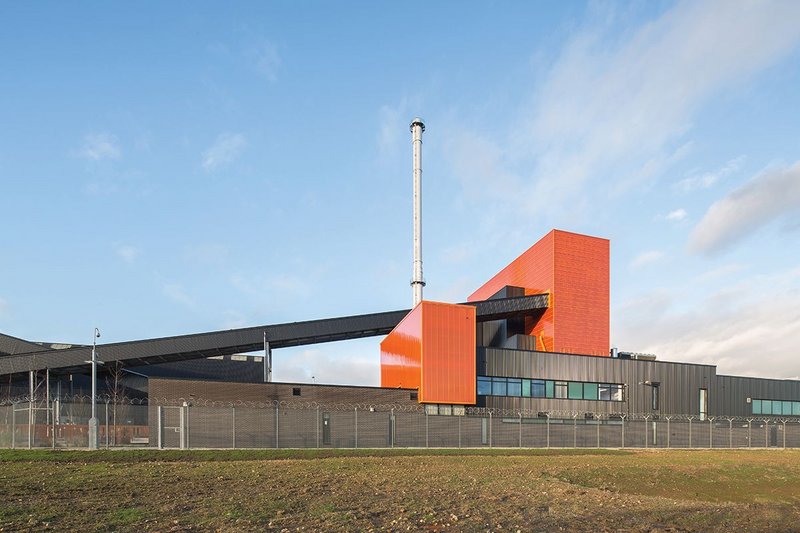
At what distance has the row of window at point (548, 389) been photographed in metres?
56.9

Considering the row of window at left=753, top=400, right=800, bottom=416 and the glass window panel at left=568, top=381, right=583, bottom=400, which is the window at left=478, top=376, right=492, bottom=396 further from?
the row of window at left=753, top=400, right=800, bottom=416

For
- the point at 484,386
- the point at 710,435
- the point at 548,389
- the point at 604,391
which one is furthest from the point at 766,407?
the point at 484,386

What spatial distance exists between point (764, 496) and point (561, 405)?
36.2 m

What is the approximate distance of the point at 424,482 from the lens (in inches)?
928

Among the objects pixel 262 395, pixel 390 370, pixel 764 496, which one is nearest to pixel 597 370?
pixel 390 370

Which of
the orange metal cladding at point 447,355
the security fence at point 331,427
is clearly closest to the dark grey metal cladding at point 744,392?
the security fence at point 331,427

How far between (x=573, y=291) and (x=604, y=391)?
10.3 metres

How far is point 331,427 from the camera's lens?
46.1 m

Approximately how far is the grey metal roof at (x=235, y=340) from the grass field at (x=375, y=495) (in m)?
22.7

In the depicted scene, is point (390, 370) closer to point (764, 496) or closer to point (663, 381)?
point (663, 381)

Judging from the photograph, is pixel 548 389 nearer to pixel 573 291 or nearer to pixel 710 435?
pixel 573 291

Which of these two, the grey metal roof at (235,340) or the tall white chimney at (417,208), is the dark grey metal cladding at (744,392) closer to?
the grey metal roof at (235,340)

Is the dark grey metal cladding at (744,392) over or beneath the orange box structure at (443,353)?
beneath

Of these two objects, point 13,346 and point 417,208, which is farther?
point 417,208
